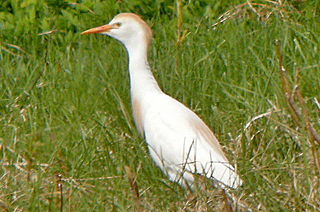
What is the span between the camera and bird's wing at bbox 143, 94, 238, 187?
2.62 meters

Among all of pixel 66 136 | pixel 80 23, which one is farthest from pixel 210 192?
pixel 80 23

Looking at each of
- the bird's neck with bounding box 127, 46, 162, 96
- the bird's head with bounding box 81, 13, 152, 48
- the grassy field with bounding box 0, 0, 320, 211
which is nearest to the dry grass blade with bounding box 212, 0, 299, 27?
the grassy field with bounding box 0, 0, 320, 211

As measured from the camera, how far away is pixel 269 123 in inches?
114

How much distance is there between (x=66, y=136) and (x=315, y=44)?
5.40 feet

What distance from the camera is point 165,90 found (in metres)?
3.49

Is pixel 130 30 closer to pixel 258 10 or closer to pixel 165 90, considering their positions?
pixel 165 90

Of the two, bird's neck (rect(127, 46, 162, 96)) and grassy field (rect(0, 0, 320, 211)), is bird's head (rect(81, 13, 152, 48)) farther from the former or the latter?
grassy field (rect(0, 0, 320, 211))

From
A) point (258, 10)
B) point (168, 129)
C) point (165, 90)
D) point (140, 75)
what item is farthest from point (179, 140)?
point (258, 10)

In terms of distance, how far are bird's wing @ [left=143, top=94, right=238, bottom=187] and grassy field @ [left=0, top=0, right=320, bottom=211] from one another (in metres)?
0.08

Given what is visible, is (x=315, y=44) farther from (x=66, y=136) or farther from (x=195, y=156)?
(x=66, y=136)

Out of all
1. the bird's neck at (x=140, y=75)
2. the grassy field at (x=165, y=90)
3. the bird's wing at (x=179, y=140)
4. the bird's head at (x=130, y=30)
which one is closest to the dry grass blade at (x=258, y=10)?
the grassy field at (x=165, y=90)

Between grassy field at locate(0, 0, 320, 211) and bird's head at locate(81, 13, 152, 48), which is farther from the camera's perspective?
bird's head at locate(81, 13, 152, 48)

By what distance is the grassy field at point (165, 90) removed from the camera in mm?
2404

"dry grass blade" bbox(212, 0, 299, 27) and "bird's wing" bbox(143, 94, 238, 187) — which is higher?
"dry grass blade" bbox(212, 0, 299, 27)
